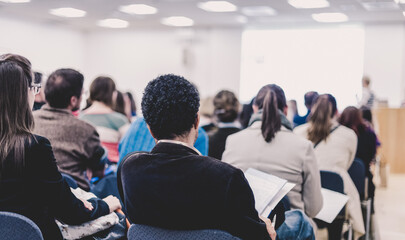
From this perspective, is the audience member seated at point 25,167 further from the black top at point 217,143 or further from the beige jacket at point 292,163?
the black top at point 217,143

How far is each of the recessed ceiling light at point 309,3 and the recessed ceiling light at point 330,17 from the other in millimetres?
858

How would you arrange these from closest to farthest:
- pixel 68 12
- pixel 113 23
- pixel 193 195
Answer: pixel 193 195 < pixel 68 12 < pixel 113 23

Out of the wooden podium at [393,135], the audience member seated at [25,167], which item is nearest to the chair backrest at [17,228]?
the audience member seated at [25,167]

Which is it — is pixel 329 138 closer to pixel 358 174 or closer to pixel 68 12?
pixel 358 174

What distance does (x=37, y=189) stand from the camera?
67.7 inches

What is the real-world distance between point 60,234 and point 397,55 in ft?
Answer: 32.2

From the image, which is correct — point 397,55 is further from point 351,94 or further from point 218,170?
point 218,170

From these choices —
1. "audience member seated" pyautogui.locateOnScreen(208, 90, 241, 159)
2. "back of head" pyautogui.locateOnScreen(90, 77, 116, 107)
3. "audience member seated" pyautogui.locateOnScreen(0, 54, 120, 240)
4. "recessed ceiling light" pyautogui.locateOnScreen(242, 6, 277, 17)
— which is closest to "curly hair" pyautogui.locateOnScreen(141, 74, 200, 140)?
"audience member seated" pyautogui.locateOnScreen(0, 54, 120, 240)

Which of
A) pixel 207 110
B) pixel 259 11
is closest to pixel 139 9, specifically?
pixel 259 11

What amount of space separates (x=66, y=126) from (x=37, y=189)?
974 mm

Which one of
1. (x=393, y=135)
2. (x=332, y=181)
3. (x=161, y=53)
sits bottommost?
(x=393, y=135)

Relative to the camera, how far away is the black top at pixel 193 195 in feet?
4.88

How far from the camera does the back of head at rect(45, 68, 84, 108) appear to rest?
2.65 metres

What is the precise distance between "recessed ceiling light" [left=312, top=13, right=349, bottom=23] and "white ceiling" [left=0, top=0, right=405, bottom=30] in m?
0.14
